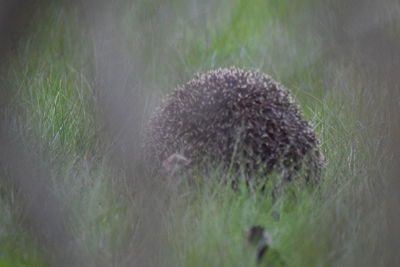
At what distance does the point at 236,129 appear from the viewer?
14.3ft

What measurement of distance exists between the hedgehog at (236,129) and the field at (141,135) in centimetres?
19

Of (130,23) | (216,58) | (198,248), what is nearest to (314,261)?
(198,248)

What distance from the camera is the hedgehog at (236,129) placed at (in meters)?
4.32

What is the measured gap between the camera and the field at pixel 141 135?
2.40 metres

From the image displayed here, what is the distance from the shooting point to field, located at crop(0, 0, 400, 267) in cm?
240

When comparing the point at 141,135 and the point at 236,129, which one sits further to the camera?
the point at 141,135

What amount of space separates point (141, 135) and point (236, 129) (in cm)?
67

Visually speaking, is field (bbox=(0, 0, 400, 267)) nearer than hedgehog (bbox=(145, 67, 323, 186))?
Yes

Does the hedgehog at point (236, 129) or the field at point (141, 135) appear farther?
the hedgehog at point (236, 129)

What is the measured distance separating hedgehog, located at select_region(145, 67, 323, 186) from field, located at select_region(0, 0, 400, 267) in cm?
19

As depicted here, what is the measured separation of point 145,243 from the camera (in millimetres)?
2545

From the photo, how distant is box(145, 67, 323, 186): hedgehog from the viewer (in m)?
4.32

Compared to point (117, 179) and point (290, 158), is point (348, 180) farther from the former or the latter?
point (117, 179)

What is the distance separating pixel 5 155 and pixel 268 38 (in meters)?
5.24
